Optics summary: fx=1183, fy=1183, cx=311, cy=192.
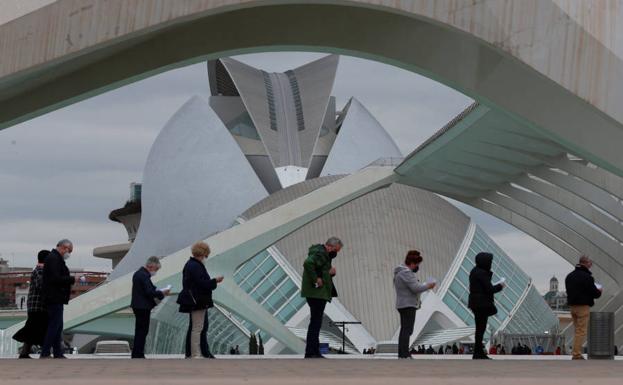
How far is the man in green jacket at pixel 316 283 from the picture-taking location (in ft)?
44.0

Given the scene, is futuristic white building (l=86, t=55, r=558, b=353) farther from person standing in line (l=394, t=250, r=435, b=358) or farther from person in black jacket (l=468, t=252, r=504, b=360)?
person standing in line (l=394, t=250, r=435, b=358)

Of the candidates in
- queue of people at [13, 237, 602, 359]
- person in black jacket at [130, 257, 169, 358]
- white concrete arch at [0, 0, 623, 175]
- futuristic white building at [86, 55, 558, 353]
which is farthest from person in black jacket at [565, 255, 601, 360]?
futuristic white building at [86, 55, 558, 353]

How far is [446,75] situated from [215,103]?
153 ft

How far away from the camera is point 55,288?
1333 centimetres

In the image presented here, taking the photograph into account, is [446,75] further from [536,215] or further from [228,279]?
[536,215]

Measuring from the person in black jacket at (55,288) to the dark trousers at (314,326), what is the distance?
8.91ft

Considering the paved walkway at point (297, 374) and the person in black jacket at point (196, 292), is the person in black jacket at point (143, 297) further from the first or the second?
the paved walkway at point (297, 374)

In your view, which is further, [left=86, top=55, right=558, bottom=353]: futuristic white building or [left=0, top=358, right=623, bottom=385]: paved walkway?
[left=86, top=55, right=558, bottom=353]: futuristic white building

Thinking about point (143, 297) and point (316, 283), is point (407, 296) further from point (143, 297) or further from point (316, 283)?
point (143, 297)

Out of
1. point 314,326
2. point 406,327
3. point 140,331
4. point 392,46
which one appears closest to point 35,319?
point 140,331

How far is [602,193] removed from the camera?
111ft

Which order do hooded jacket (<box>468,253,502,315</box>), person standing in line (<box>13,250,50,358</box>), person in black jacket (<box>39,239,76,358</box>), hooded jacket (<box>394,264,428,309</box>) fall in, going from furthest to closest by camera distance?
hooded jacket (<box>468,253,502,315</box>) → person standing in line (<box>13,250,50,358</box>) → hooded jacket (<box>394,264,428,309</box>) → person in black jacket (<box>39,239,76,358</box>)

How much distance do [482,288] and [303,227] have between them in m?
32.3

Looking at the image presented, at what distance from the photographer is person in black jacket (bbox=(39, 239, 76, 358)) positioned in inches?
523
